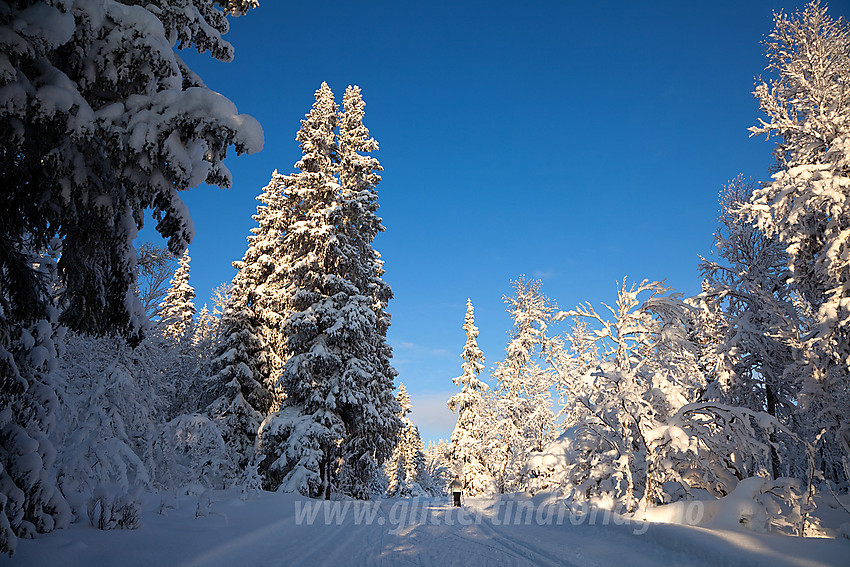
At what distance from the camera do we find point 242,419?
63.6ft

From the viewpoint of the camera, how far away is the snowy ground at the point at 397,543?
596cm

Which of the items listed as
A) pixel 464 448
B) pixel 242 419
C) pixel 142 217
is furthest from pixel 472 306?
pixel 142 217

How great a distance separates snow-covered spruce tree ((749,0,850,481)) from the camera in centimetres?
1226

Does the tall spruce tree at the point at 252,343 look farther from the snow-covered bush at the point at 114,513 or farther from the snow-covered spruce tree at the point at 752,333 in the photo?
the snow-covered spruce tree at the point at 752,333

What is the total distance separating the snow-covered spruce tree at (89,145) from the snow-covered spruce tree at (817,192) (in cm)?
1372

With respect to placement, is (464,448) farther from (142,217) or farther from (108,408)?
(142,217)

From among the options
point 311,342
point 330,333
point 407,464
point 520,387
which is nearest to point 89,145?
point 330,333

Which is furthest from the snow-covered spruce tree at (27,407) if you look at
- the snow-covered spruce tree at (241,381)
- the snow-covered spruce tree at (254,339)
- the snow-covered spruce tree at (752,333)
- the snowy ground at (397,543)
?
the snow-covered spruce tree at (752,333)

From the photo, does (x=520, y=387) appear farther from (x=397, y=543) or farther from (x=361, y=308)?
(x=397, y=543)

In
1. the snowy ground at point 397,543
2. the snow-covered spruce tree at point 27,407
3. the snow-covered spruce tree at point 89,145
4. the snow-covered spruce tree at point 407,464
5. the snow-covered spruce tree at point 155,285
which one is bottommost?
the snow-covered spruce tree at point 407,464

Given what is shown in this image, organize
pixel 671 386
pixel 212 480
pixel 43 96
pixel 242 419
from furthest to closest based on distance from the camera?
pixel 242 419, pixel 212 480, pixel 671 386, pixel 43 96

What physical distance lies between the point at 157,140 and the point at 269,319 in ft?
59.9

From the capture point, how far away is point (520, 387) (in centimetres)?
3159

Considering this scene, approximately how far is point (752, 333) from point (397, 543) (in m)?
16.1
